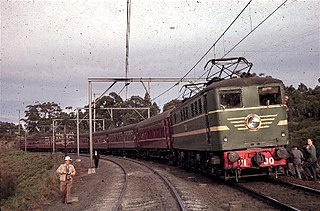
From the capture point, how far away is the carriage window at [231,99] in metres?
14.3

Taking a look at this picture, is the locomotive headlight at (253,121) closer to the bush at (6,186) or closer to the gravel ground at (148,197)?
the gravel ground at (148,197)

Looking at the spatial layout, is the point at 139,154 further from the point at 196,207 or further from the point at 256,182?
the point at 196,207

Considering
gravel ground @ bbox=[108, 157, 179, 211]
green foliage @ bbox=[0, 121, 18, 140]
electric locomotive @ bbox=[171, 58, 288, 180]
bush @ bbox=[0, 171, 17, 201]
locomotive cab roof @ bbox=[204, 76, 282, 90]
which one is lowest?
bush @ bbox=[0, 171, 17, 201]

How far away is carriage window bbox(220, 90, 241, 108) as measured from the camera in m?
14.3

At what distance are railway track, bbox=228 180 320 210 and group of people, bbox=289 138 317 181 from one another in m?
1.54

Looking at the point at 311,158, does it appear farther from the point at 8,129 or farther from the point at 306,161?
the point at 8,129

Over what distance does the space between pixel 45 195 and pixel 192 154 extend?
676cm

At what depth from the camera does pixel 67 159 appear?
565 inches

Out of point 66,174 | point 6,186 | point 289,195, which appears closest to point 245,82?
point 289,195

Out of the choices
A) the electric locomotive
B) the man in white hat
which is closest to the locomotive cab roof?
the electric locomotive

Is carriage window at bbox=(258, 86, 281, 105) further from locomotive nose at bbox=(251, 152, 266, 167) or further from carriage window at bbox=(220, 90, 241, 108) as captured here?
locomotive nose at bbox=(251, 152, 266, 167)

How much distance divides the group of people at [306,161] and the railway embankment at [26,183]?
368 inches

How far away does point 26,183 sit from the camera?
35531 millimetres

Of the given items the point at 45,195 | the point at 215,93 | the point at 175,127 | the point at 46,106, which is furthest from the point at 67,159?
the point at 46,106
